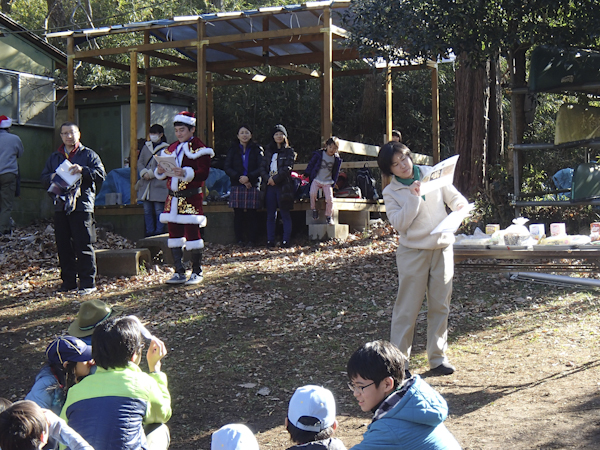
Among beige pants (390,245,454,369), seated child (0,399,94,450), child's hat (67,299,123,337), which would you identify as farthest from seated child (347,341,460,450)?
beige pants (390,245,454,369)

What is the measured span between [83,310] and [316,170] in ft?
25.1

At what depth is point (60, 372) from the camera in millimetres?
4078

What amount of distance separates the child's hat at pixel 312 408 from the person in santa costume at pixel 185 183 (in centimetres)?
602

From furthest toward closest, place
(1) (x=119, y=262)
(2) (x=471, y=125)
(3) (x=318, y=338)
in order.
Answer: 1. (2) (x=471, y=125)
2. (1) (x=119, y=262)
3. (3) (x=318, y=338)

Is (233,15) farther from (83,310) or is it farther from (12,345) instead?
(83,310)

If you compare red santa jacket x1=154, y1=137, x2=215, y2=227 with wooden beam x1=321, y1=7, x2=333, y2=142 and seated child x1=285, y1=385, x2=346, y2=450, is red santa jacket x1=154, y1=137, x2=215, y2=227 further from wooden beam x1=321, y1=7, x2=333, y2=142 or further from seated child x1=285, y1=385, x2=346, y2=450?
seated child x1=285, y1=385, x2=346, y2=450

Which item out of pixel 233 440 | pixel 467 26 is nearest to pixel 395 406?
pixel 233 440

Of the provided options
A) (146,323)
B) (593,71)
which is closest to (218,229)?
(146,323)

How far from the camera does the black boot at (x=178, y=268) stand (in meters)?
9.11

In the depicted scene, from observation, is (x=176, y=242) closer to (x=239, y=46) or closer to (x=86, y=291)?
(x=86, y=291)

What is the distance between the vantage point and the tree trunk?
12.7 m

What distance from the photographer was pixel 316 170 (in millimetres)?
11867

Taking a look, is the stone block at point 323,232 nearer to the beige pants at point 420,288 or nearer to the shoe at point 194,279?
the shoe at point 194,279

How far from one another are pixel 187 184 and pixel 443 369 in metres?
4.29
